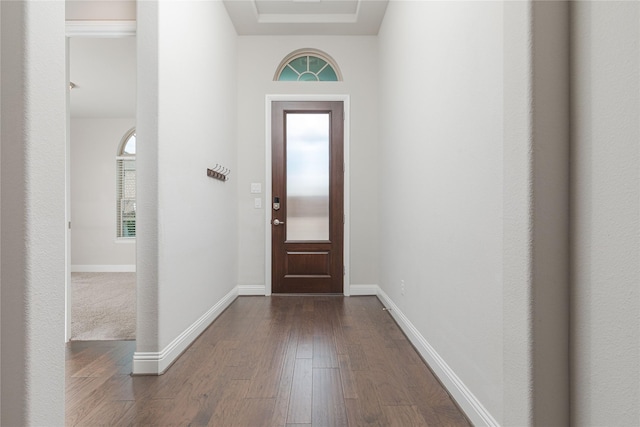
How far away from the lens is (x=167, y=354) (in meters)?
2.30

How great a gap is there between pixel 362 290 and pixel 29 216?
3600mm

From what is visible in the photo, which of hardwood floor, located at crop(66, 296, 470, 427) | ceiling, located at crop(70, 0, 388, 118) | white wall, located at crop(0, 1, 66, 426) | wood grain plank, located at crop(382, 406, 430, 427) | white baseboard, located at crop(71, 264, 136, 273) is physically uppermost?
ceiling, located at crop(70, 0, 388, 118)

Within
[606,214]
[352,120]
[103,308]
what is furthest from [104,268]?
[606,214]

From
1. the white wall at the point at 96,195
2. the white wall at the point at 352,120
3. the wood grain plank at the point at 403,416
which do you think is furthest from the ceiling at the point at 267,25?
the wood grain plank at the point at 403,416

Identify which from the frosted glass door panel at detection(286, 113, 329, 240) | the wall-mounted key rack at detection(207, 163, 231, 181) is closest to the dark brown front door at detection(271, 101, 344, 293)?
the frosted glass door panel at detection(286, 113, 329, 240)

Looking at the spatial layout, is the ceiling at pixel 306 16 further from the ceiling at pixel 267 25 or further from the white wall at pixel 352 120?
the white wall at pixel 352 120

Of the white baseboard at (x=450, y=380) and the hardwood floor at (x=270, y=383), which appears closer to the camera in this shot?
the white baseboard at (x=450, y=380)

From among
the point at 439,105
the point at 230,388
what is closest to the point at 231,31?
the point at 439,105

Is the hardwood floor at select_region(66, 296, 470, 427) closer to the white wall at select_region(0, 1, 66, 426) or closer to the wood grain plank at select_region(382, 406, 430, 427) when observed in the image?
the wood grain plank at select_region(382, 406, 430, 427)

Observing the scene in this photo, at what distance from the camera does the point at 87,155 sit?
22.6ft

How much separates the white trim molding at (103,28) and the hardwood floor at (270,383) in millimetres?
2116

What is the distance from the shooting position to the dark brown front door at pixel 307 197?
14.4ft

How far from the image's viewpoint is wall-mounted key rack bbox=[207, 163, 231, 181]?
3.26 m

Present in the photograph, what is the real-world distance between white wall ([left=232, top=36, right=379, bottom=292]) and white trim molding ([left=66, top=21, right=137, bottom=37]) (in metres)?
1.82
